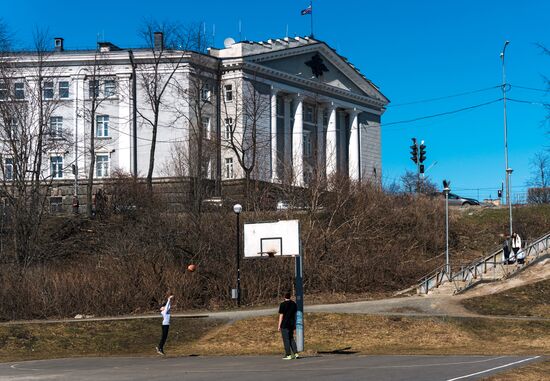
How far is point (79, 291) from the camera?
42312mm

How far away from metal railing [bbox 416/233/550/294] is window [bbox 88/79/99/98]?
1429 inches

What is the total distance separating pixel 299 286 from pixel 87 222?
114 ft

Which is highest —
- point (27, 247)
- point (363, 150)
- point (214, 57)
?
point (214, 57)

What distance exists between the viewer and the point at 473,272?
44.2 m

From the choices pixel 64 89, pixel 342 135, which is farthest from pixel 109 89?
pixel 342 135

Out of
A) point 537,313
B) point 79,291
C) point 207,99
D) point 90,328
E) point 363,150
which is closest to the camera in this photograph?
point 90,328

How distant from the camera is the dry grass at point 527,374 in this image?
1704cm

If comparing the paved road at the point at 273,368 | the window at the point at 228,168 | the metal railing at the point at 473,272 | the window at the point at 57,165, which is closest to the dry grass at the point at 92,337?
the paved road at the point at 273,368

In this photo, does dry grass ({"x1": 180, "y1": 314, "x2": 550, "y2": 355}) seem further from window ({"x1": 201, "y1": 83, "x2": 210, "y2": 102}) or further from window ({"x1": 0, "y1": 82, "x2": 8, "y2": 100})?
window ({"x1": 201, "y1": 83, "x2": 210, "y2": 102})

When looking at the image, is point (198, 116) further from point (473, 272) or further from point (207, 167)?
point (473, 272)

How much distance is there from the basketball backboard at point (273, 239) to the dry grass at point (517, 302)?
41.8 feet

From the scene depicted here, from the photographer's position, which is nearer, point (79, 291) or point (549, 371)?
point (549, 371)

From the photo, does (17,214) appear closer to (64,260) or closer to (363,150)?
(64,260)

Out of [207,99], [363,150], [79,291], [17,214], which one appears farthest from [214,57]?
[79,291]
